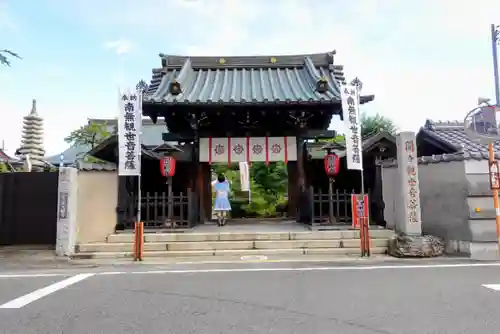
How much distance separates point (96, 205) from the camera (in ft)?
35.5

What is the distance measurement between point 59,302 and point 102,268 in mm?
3129

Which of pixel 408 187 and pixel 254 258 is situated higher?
pixel 408 187

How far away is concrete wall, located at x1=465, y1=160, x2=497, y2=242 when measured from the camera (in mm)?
8938

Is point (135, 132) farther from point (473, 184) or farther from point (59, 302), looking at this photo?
point (473, 184)

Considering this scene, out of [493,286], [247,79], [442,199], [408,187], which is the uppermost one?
[247,79]

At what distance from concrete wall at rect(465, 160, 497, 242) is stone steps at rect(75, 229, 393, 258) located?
6.83 ft

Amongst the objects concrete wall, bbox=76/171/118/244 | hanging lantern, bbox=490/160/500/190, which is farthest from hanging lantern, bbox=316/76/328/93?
concrete wall, bbox=76/171/118/244

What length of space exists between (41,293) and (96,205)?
5255 mm

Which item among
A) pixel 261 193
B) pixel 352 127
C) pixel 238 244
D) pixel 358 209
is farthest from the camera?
pixel 261 193

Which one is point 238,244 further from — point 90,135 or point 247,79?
point 90,135

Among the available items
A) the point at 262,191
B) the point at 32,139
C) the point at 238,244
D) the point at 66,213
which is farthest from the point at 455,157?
the point at 32,139

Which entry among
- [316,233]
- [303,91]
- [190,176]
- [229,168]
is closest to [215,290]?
[316,233]

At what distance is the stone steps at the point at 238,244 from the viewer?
31.9ft

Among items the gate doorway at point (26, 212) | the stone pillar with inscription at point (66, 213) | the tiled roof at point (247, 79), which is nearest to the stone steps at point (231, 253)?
the stone pillar with inscription at point (66, 213)
